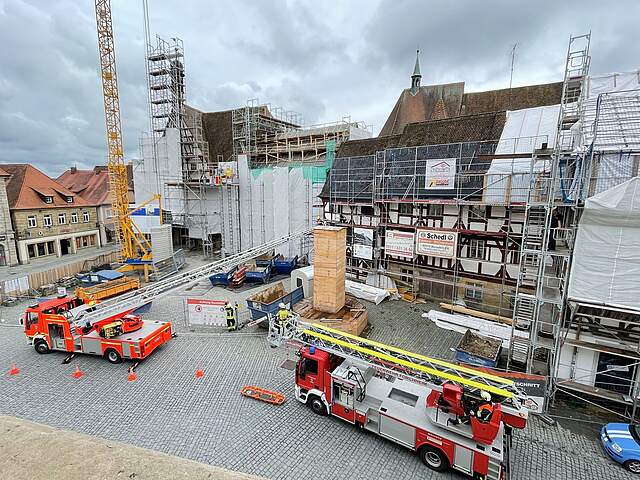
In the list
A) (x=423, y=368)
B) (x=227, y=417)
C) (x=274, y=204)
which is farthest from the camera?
(x=274, y=204)

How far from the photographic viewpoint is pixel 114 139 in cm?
2712

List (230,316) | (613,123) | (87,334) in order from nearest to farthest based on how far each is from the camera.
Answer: (613,123), (87,334), (230,316)

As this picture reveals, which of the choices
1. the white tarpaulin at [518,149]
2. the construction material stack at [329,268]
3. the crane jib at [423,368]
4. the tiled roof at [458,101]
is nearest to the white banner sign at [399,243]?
the construction material stack at [329,268]

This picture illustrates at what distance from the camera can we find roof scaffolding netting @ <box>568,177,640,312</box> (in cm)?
835

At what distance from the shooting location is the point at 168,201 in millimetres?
31203

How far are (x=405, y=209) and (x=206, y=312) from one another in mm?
11109

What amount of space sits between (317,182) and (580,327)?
17.4m

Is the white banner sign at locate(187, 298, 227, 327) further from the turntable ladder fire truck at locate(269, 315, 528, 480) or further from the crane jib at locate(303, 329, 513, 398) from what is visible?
the crane jib at locate(303, 329, 513, 398)

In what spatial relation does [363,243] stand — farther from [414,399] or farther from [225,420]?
[225,420]

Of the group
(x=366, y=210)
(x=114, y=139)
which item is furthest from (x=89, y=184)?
(x=366, y=210)

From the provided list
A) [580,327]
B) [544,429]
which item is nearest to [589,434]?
[544,429]

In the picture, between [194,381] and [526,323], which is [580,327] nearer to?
[526,323]

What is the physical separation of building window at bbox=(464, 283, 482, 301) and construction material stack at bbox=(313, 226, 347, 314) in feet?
20.5

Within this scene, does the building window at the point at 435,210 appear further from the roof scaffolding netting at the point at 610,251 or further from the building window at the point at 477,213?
the roof scaffolding netting at the point at 610,251
